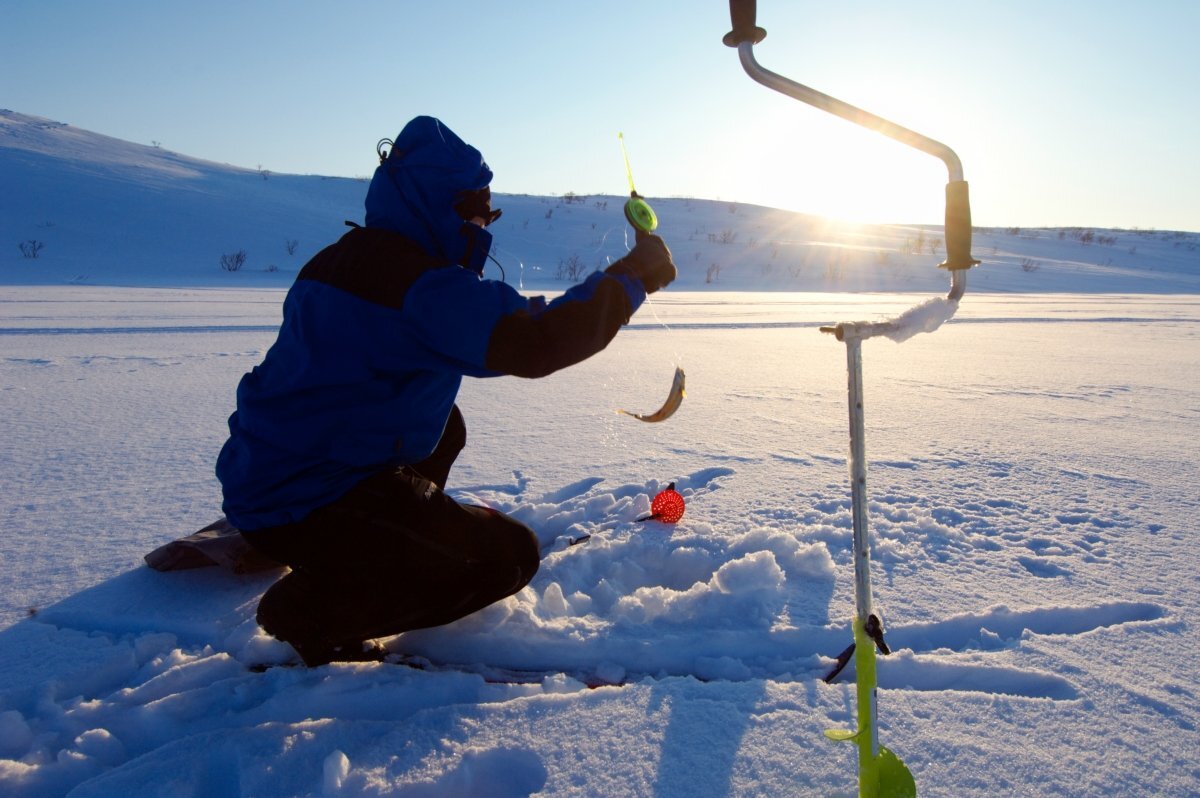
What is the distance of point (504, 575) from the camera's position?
67.4 inches

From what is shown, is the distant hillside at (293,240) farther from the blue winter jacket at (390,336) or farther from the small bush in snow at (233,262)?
the blue winter jacket at (390,336)

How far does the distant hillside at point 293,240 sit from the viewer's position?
43.0ft

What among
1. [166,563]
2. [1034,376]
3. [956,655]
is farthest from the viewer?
[1034,376]

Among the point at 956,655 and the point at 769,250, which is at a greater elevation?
the point at 769,250

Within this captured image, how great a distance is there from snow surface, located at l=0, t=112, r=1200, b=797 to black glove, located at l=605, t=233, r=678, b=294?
23.6 inches

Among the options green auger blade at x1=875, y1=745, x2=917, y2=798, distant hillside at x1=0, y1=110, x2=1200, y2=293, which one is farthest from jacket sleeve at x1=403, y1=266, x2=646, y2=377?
distant hillside at x1=0, y1=110, x2=1200, y2=293

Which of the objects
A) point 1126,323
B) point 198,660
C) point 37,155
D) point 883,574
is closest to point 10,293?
point 198,660

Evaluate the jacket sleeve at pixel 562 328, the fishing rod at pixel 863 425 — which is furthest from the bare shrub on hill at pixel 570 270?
the fishing rod at pixel 863 425

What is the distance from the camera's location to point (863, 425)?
1.11 m

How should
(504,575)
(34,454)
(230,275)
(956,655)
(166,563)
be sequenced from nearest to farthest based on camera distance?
(956,655) → (504,575) → (166,563) → (34,454) → (230,275)

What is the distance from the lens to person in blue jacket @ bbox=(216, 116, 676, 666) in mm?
1436

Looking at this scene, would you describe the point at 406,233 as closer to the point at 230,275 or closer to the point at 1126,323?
the point at 1126,323

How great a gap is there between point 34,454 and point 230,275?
34.5ft

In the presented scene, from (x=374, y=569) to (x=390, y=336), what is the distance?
1.79 ft
